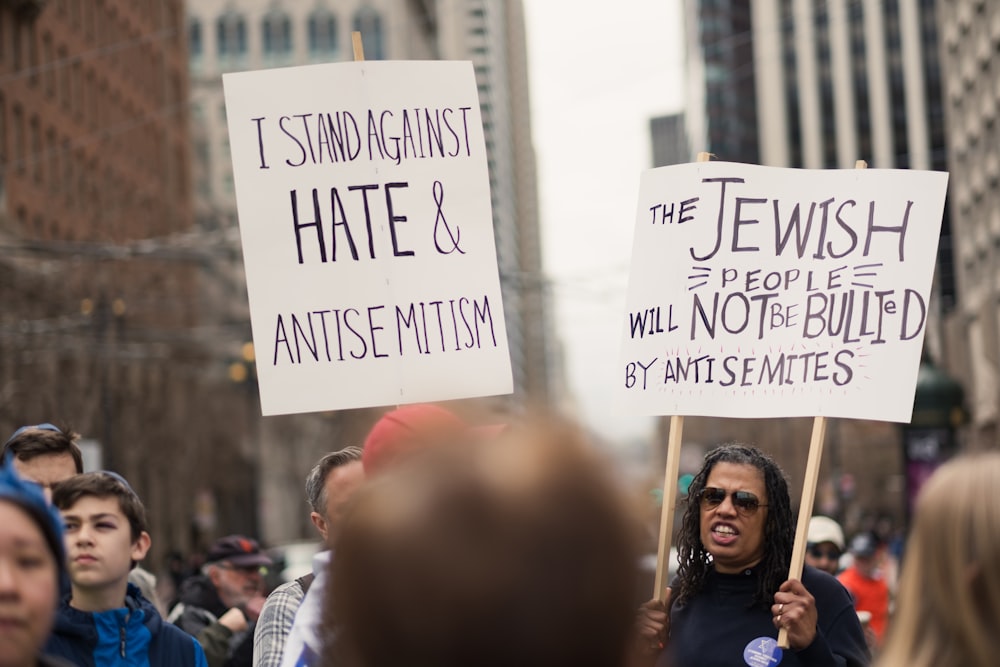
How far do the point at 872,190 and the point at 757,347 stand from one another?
2.43 ft

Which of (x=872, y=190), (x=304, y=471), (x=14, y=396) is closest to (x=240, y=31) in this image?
(x=304, y=471)

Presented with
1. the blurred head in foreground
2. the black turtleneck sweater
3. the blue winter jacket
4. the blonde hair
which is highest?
the blurred head in foreground

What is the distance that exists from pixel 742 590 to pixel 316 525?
1.35 meters

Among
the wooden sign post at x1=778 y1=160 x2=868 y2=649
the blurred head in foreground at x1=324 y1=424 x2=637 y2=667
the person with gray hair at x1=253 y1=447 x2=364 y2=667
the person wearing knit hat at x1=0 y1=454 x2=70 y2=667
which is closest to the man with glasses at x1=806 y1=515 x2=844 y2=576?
the wooden sign post at x1=778 y1=160 x2=868 y2=649

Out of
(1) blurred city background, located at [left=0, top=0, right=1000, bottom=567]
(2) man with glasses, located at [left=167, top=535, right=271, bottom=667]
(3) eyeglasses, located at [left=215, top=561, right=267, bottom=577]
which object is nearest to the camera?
(2) man with glasses, located at [left=167, top=535, right=271, bottom=667]

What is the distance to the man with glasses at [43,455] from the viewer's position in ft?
17.7

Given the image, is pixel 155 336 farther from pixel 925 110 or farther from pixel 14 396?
pixel 925 110

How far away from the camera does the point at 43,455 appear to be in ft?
17.9

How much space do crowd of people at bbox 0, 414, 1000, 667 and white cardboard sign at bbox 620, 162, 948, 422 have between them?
970mm

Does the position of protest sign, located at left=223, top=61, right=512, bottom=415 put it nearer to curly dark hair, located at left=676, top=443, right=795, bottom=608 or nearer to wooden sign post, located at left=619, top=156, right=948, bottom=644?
wooden sign post, located at left=619, top=156, right=948, bottom=644

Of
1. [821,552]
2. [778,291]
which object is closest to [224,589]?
[821,552]

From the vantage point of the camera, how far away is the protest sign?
590cm

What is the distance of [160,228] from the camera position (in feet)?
177

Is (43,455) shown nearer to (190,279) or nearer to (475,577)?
(475,577)
